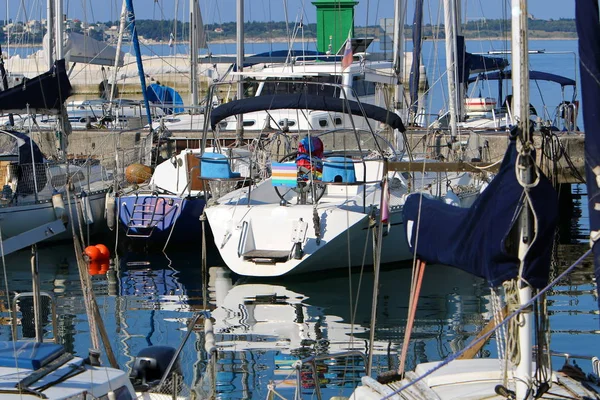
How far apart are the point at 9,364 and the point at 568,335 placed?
7.71 meters

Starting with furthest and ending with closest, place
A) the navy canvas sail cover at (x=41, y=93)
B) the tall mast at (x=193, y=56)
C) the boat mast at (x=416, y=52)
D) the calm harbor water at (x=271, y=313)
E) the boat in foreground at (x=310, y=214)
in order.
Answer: the tall mast at (x=193, y=56), the boat mast at (x=416, y=52), the navy canvas sail cover at (x=41, y=93), the boat in foreground at (x=310, y=214), the calm harbor water at (x=271, y=313)

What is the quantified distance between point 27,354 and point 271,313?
23.9 feet

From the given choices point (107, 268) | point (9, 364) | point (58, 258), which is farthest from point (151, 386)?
point (58, 258)

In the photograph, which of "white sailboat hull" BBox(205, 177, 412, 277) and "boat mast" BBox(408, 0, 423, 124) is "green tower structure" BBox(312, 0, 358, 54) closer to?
"boat mast" BBox(408, 0, 423, 124)

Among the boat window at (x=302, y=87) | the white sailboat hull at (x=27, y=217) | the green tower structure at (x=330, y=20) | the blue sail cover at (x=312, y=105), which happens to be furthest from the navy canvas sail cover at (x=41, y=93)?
the green tower structure at (x=330, y=20)

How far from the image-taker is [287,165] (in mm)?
A: 15359

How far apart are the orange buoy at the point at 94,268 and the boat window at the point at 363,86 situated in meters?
8.94

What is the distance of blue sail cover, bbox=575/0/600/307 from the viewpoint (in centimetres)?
609

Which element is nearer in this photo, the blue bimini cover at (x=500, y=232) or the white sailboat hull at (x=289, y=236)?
the blue bimini cover at (x=500, y=232)

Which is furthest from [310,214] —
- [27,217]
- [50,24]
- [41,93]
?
[50,24]

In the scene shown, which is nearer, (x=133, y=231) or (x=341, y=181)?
(x=341, y=181)

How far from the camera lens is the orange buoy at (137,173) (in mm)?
20859

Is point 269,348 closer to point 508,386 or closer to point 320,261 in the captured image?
point 320,261

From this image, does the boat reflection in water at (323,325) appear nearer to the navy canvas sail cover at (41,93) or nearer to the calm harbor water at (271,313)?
the calm harbor water at (271,313)
